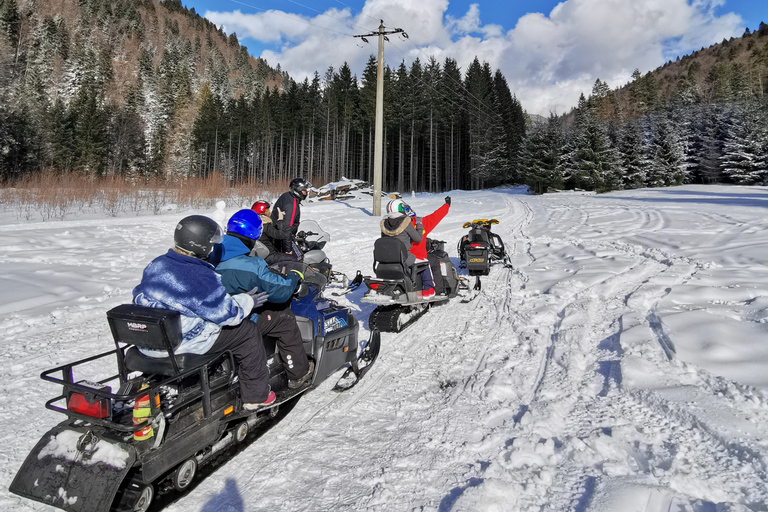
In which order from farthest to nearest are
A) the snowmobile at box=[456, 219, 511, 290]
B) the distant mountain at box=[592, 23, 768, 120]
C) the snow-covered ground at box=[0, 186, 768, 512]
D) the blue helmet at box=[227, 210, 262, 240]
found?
the distant mountain at box=[592, 23, 768, 120], the snowmobile at box=[456, 219, 511, 290], the blue helmet at box=[227, 210, 262, 240], the snow-covered ground at box=[0, 186, 768, 512]

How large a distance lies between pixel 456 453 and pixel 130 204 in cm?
1652

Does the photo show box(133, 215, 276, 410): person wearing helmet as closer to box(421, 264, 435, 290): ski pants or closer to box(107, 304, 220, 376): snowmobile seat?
box(107, 304, 220, 376): snowmobile seat

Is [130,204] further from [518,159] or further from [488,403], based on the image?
[518,159]

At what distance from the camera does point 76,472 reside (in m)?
2.23

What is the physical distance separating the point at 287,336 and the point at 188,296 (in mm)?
1118

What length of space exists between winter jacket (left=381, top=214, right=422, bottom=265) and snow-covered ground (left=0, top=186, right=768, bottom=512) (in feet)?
3.79

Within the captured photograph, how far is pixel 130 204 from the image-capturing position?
15.7 meters

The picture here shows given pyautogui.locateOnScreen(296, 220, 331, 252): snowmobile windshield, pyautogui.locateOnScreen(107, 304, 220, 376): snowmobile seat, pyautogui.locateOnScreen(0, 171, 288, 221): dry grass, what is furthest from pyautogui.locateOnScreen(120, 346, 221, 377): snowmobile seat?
pyautogui.locateOnScreen(0, 171, 288, 221): dry grass

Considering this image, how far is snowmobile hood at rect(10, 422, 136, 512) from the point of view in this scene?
2.17 metres

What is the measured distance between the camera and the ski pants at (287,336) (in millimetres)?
3459

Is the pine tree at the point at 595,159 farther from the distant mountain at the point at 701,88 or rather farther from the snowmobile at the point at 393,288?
the snowmobile at the point at 393,288

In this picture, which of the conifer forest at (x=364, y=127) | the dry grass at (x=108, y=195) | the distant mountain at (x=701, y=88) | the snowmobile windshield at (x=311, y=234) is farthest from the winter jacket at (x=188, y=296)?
the distant mountain at (x=701, y=88)

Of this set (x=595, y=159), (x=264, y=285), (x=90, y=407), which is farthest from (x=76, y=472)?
(x=595, y=159)

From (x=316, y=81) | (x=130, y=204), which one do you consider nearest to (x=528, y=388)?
(x=130, y=204)
